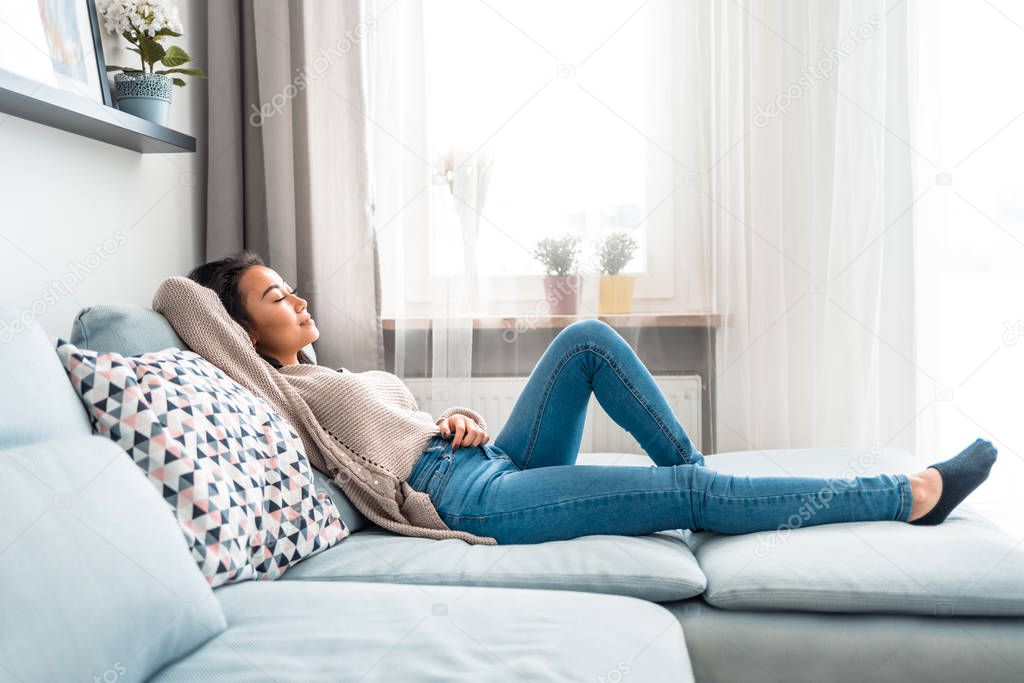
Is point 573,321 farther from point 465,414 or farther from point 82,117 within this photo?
point 82,117

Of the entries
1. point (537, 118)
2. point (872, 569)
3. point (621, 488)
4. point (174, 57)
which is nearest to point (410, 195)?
point (537, 118)

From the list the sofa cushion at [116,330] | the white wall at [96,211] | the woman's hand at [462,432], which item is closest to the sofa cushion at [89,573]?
the white wall at [96,211]

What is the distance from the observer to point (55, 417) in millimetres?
1182

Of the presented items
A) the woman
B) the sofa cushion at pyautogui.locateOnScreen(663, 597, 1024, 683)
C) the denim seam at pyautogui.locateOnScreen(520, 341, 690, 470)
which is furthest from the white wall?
the sofa cushion at pyautogui.locateOnScreen(663, 597, 1024, 683)

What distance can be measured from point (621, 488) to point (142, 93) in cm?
144

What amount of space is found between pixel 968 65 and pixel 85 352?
260 cm

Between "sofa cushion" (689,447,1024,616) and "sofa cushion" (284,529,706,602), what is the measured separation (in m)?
0.07

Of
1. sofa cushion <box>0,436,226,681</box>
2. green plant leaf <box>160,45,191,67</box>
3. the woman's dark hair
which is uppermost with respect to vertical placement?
green plant leaf <box>160,45,191,67</box>

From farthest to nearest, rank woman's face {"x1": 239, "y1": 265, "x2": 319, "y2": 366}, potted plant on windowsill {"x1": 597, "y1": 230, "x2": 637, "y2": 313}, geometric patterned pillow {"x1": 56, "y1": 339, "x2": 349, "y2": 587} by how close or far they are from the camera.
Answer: potted plant on windowsill {"x1": 597, "y1": 230, "x2": 637, "y2": 313} < woman's face {"x1": 239, "y1": 265, "x2": 319, "y2": 366} < geometric patterned pillow {"x1": 56, "y1": 339, "x2": 349, "y2": 587}

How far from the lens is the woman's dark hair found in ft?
6.31

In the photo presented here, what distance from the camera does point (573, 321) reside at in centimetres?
266

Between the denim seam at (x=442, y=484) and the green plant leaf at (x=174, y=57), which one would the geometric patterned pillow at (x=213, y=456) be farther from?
the green plant leaf at (x=174, y=57)

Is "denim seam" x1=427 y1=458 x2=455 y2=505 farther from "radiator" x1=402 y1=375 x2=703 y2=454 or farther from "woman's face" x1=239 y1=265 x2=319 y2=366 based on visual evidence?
"radiator" x1=402 y1=375 x2=703 y2=454

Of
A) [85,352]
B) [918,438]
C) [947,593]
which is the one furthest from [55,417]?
[918,438]
